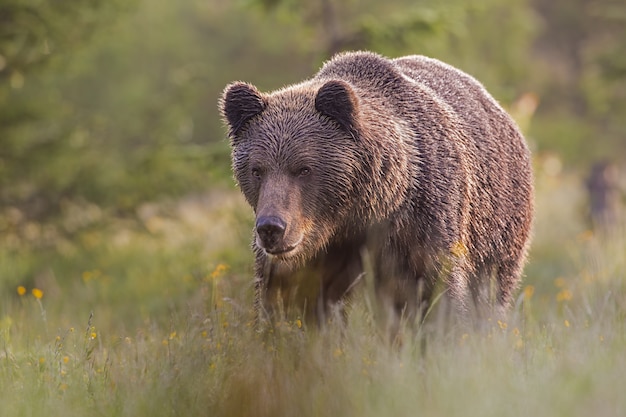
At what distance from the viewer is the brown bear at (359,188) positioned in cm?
552

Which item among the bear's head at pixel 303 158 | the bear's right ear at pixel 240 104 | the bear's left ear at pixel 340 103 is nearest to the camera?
the bear's head at pixel 303 158

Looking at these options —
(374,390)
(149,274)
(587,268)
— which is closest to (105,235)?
(149,274)

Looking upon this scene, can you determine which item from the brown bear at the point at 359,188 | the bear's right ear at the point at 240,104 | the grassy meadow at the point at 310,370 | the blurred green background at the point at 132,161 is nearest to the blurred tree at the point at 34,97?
the blurred green background at the point at 132,161

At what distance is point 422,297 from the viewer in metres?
5.90

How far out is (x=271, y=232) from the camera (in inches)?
203

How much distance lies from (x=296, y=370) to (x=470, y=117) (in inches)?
103

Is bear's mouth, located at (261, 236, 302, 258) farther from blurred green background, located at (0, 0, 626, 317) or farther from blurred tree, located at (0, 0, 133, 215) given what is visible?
blurred tree, located at (0, 0, 133, 215)

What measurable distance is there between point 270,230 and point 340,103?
911 millimetres

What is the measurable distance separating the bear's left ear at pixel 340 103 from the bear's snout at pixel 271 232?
0.78m

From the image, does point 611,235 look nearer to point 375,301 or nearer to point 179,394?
point 375,301

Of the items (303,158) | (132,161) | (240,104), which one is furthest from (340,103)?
(132,161)

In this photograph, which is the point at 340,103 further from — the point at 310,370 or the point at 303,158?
the point at 310,370

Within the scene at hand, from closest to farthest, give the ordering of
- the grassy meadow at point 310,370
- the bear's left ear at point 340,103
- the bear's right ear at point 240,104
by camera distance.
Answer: the grassy meadow at point 310,370 → the bear's left ear at point 340,103 → the bear's right ear at point 240,104

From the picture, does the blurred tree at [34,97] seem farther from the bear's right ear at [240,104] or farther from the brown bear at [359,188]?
the bear's right ear at [240,104]
